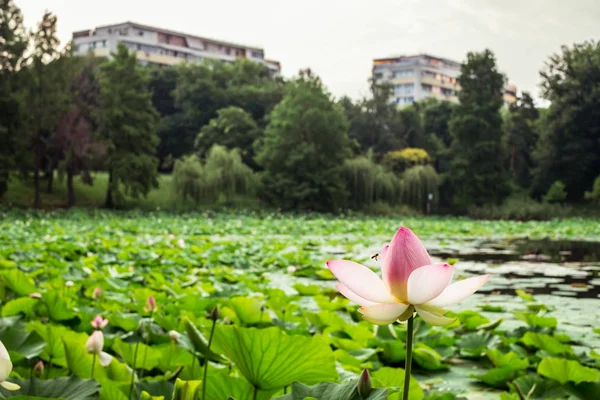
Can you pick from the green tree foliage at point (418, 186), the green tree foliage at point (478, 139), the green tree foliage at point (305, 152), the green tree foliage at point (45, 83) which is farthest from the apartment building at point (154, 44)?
the green tree foliage at point (45, 83)

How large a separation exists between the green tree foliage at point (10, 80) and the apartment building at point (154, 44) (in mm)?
25988

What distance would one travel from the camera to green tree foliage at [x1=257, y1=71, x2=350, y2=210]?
18719mm

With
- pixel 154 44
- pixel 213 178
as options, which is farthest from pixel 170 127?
pixel 154 44

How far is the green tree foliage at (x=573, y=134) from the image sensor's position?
75.7 feet

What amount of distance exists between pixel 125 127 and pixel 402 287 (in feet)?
54.5

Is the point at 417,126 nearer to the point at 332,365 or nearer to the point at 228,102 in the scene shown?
the point at 228,102

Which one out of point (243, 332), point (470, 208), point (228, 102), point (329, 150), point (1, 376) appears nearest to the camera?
point (1, 376)

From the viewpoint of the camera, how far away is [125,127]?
644 inches

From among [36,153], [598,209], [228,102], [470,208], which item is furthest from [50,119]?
[598,209]

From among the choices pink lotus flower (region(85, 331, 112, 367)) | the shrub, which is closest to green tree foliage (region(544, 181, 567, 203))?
the shrub

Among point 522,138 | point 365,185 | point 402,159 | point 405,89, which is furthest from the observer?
point 405,89

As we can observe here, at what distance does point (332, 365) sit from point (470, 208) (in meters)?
21.1

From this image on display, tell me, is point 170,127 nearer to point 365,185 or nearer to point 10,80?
point 365,185

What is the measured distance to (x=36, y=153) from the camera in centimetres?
1574
